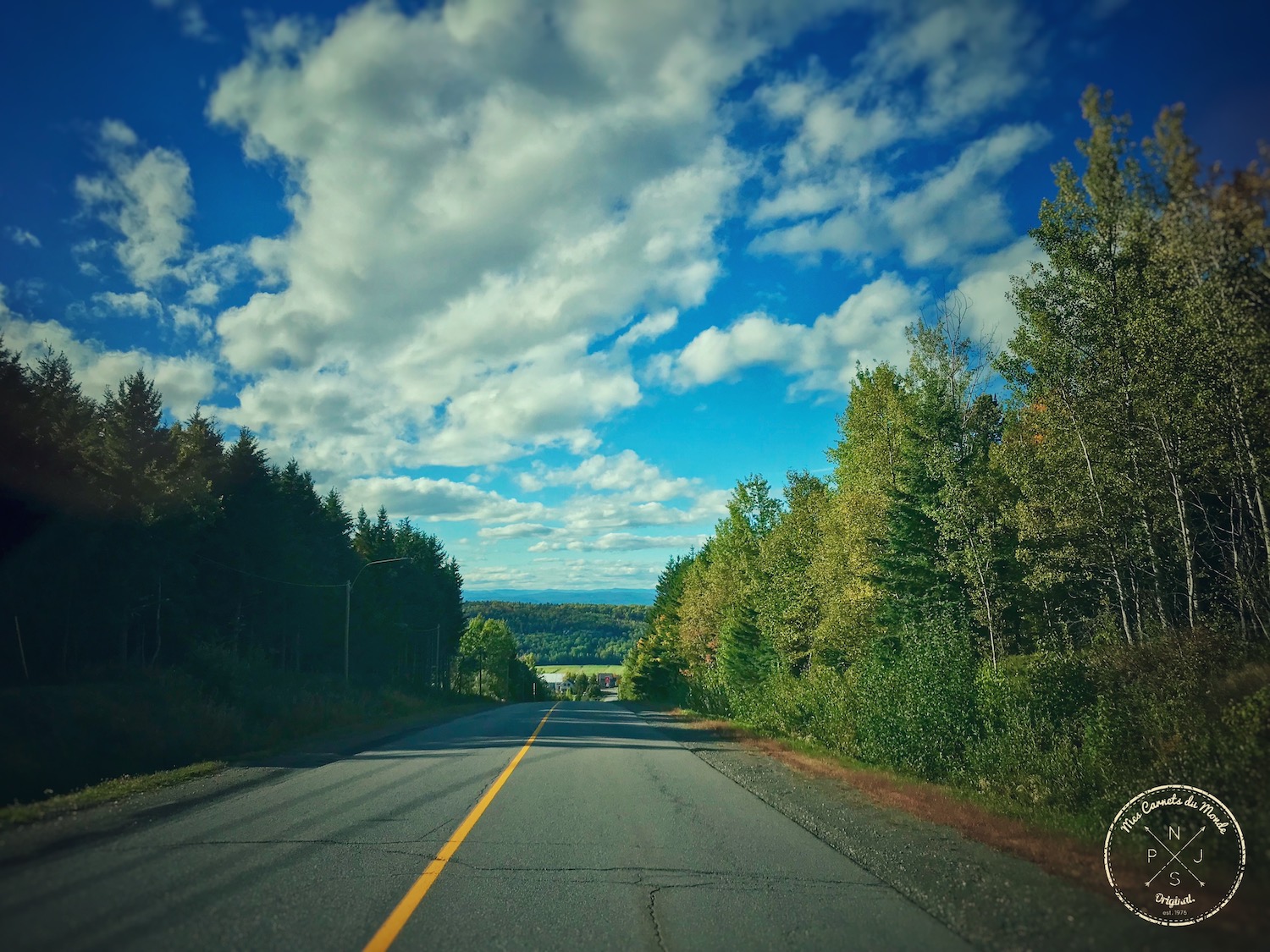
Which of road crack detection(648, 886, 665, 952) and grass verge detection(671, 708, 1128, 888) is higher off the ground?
road crack detection(648, 886, 665, 952)

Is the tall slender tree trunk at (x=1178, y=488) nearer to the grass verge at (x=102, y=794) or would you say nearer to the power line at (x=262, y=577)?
the grass verge at (x=102, y=794)

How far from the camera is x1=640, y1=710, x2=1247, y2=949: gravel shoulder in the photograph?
4586 millimetres

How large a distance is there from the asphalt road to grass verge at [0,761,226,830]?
144 centimetres

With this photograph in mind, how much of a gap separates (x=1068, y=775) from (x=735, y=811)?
178 inches

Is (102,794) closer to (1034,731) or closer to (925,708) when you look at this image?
(925,708)

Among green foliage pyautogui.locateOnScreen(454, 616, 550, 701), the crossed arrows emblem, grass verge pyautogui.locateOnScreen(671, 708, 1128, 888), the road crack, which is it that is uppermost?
the road crack

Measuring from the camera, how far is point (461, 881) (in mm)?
5734

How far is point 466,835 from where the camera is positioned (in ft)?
24.2

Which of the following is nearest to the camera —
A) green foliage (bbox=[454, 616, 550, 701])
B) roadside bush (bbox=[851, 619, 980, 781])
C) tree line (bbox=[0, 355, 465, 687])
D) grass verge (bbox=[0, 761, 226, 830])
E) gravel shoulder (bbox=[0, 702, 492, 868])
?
gravel shoulder (bbox=[0, 702, 492, 868])

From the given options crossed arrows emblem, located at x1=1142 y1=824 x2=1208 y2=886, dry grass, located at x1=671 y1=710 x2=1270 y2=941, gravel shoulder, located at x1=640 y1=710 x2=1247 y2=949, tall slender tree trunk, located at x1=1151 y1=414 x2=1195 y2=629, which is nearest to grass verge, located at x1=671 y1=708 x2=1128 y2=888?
dry grass, located at x1=671 y1=710 x2=1270 y2=941

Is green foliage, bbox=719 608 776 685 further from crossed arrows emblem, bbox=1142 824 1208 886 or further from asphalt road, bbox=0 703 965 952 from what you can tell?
crossed arrows emblem, bbox=1142 824 1208 886

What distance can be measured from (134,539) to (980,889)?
3154 cm

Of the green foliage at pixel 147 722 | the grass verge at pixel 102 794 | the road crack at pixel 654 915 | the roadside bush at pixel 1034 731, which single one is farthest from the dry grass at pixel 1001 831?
the green foliage at pixel 147 722

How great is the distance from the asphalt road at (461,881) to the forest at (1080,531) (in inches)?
151
